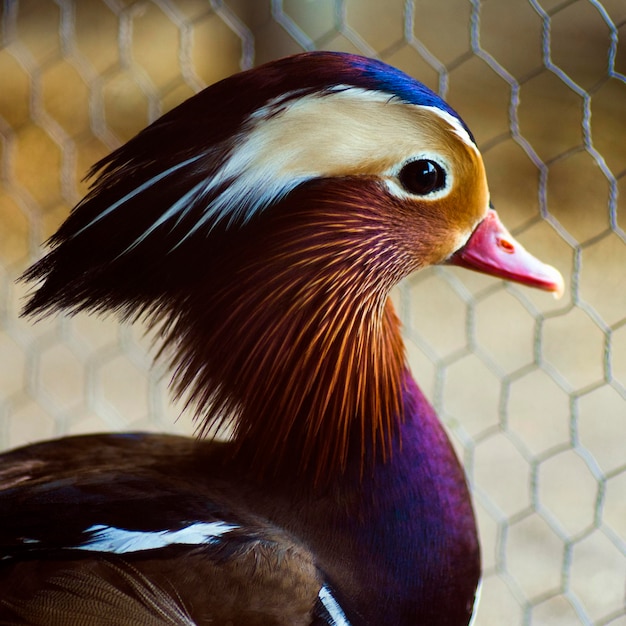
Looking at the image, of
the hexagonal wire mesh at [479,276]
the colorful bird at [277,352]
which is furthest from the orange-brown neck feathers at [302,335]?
the hexagonal wire mesh at [479,276]

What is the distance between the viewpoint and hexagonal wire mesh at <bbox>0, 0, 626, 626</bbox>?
108cm

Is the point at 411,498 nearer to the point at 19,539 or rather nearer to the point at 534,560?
the point at 19,539

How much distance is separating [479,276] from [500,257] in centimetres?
98

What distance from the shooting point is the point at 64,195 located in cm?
157

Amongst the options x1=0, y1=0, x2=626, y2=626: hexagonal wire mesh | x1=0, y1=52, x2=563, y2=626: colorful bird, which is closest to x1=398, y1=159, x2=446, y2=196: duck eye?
x1=0, y1=52, x2=563, y2=626: colorful bird

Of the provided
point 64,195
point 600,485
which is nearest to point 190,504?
point 600,485

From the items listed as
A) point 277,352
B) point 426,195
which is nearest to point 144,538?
point 277,352

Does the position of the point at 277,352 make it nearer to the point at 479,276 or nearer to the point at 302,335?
the point at 302,335

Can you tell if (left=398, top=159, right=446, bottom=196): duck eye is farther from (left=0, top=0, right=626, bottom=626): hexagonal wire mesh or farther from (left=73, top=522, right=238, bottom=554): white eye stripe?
(left=0, top=0, right=626, bottom=626): hexagonal wire mesh

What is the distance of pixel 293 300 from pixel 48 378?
942mm

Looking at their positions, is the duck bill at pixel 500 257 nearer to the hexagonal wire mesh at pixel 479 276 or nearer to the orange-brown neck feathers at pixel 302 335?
the orange-brown neck feathers at pixel 302 335

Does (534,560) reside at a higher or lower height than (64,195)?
lower

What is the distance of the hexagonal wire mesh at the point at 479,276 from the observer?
1075 mm

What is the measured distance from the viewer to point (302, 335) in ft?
1.92
